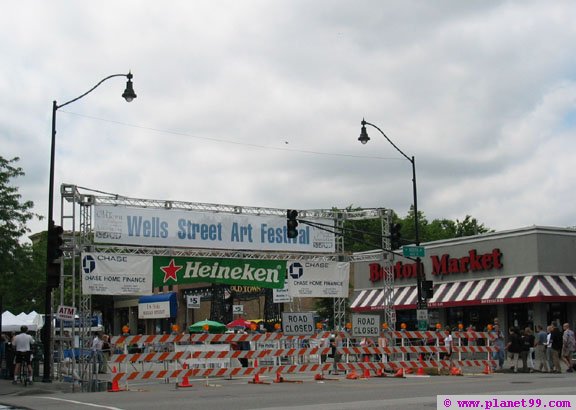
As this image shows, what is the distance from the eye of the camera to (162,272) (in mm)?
30188

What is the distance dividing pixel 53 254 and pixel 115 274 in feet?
12.3

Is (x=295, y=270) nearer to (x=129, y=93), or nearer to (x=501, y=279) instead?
(x=129, y=93)

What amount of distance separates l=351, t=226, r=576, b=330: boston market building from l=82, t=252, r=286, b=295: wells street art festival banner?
24.9 feet

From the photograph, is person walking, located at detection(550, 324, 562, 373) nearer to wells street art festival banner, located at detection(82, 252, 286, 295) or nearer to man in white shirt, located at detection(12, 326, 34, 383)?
wells street art festival banner, located at detection(82, 252, 286, 295)

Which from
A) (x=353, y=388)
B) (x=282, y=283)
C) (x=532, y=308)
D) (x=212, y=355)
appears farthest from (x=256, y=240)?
(x=532, y=308)

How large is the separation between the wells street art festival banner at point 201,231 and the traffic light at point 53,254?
10.3 feet

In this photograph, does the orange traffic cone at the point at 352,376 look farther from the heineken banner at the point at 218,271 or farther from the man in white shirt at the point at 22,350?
the man in white shirt at the point at 22,350

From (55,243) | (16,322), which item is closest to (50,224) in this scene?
(55,243)

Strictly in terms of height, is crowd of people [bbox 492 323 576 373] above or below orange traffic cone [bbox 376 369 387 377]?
above

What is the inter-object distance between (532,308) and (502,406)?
28.8 meters

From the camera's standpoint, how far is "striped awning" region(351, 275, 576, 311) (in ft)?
126

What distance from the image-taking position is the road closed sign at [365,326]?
26.8 meters

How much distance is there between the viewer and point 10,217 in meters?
42.2

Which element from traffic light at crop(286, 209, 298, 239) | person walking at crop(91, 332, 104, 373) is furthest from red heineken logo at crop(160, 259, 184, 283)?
traffic light at crop(286, 209, 298, 239)
